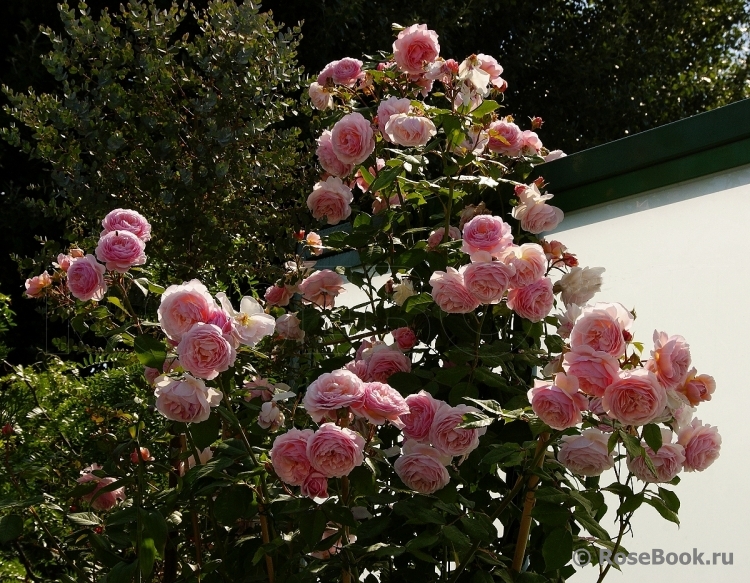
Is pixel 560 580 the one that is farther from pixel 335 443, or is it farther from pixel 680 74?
pixel 680 74

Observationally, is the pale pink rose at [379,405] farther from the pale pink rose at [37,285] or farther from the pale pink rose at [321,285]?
the pale pink rose at [37,285]

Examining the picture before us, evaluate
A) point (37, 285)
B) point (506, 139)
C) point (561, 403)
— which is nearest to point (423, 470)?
point (561, 403)

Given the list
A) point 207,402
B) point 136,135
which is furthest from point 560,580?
point 136,135

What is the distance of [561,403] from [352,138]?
2.64 feet

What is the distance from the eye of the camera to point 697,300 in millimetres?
1679

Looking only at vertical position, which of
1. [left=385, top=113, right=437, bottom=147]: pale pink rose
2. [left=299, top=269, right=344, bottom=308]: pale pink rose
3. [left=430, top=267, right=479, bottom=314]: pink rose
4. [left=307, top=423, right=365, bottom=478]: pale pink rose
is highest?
[left=385, top=113, right=437, bottom=147]: pale pink rose

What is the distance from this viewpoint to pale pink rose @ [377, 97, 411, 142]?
72.1 inches

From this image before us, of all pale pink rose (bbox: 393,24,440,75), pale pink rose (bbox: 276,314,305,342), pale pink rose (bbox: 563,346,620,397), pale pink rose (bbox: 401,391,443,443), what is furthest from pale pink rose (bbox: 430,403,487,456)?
pale pink rose (bbox: 393,24,440,75)

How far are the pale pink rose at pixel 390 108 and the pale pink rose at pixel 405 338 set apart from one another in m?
0.41

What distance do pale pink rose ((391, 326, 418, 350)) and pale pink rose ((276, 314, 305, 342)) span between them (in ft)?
0.92

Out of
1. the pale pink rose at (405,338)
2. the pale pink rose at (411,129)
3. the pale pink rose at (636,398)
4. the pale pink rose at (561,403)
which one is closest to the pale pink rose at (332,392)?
the pale pink rose at (561,403)

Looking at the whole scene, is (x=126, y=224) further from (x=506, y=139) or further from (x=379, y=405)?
(x=506, y=139)

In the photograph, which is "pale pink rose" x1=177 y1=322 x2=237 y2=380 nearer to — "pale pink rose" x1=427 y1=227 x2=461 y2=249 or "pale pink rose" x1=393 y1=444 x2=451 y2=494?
"pale pink rose" x1=393 y1=444 x2=451 y2=494

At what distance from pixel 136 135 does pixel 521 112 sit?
613 cm
